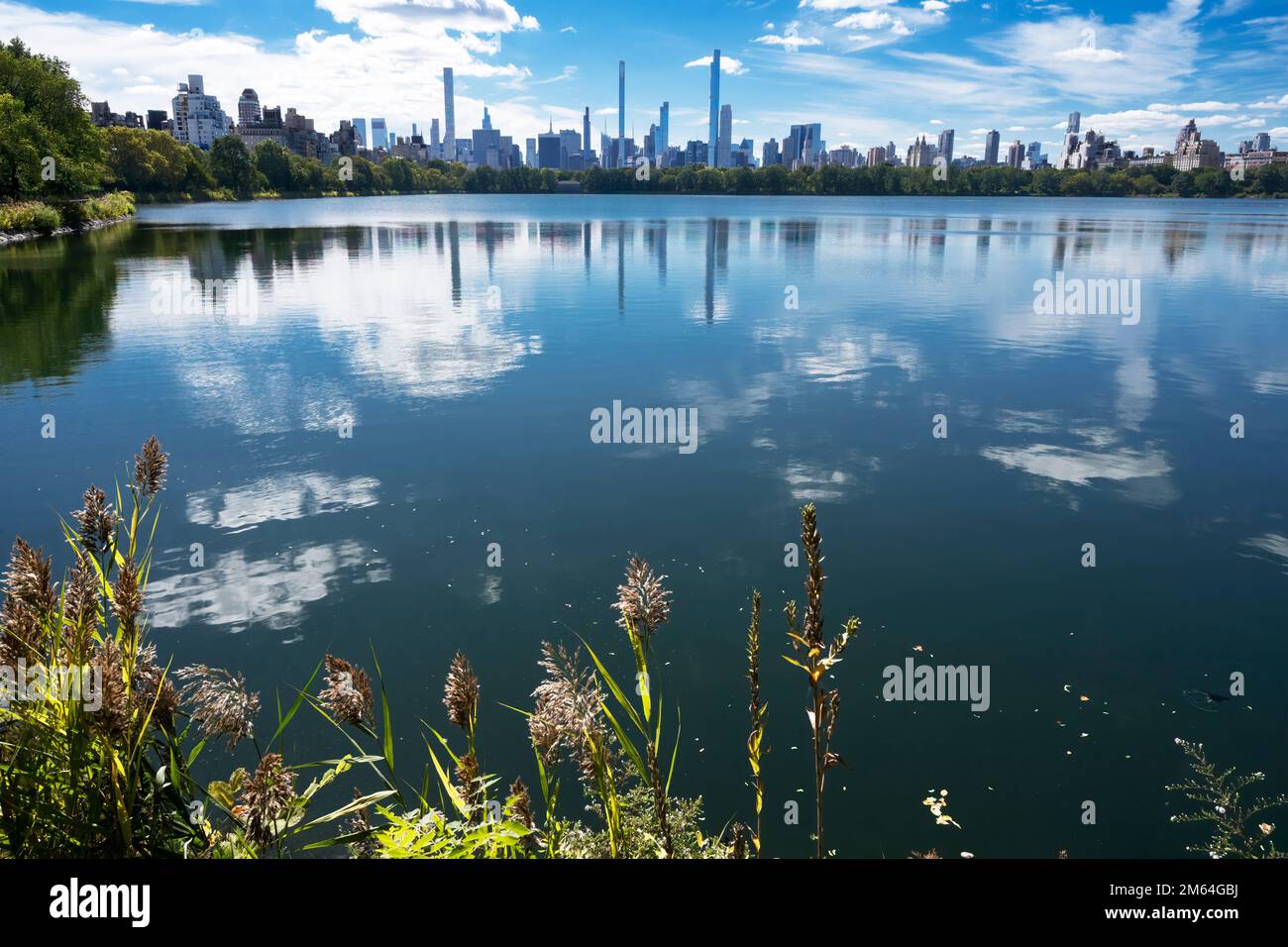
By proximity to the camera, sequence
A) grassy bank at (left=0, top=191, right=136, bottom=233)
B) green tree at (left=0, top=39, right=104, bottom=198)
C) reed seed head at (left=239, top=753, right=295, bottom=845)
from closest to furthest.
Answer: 1. reed seed head at (left=239, top=753, right=295, bottom=845)
2. grassy bank at (left=0, top=191, right=136, bottom=233)
3. green tree at (left=0, top=39, right=104, bottom=198)

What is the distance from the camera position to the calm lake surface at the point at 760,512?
293 inches

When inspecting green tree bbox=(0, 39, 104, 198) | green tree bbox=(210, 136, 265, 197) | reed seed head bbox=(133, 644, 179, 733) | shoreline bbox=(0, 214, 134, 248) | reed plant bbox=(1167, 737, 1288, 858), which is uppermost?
green tree bbox=(210, 136, 265, 197)

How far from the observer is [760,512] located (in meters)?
12.2

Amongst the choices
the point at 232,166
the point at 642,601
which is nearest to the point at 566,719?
the point at 642,601

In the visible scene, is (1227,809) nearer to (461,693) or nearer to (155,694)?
(461,693)

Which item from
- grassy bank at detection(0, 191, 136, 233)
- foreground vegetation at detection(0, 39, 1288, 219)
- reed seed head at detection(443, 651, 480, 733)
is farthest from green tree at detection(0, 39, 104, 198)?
reed seed head at detection(443, 651, 480, 733)

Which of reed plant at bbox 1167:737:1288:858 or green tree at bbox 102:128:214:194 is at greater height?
green tree at bbox 102:128:214:194

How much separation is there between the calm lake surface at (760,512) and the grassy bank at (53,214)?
3195 centimetres

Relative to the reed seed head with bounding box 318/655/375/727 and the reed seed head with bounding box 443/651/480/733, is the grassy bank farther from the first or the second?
the reed seed head with bounding box 443/651/480/733

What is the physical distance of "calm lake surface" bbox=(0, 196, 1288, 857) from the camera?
7.44m

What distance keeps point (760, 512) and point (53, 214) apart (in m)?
65.5

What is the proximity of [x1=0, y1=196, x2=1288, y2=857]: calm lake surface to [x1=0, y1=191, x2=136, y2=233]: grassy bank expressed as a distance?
3195 cm

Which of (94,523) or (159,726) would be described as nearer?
(159,726)
